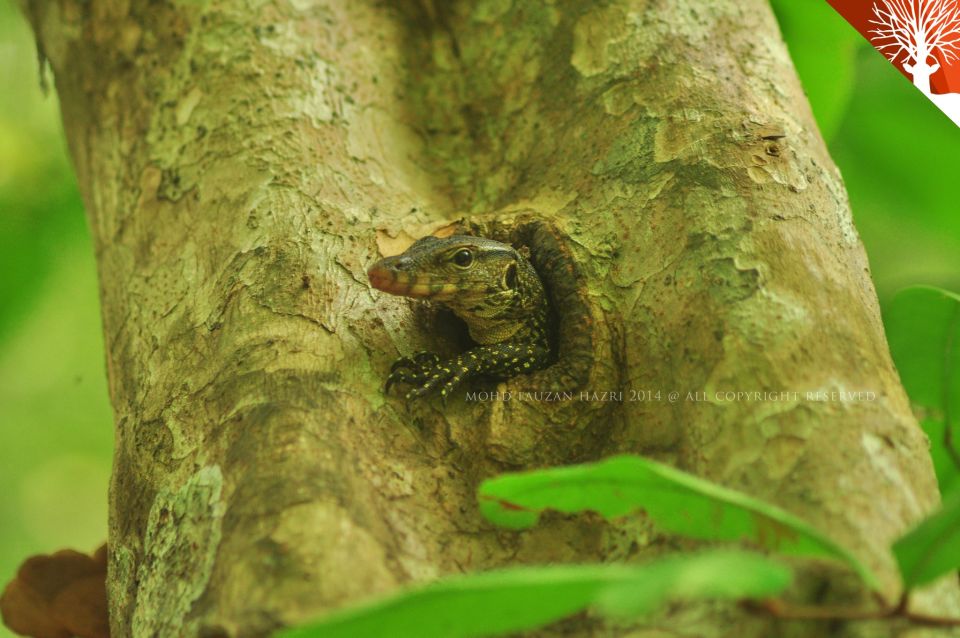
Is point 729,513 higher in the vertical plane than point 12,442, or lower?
lower

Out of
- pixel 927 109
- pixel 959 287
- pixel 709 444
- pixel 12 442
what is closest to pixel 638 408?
pixel 709 444

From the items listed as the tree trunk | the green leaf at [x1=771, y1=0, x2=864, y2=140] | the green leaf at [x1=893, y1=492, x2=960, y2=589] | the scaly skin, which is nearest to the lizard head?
the scaly skin

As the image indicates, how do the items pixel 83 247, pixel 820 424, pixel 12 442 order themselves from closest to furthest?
pixel 820 424 → pixel 83 247 → pixel 12 442

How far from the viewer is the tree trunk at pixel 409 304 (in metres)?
1.71

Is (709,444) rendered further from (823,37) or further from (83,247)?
(83,247)

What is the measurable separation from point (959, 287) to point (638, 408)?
189 cm

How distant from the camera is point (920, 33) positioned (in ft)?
8.65

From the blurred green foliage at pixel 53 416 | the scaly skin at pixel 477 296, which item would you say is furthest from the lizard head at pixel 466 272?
the blurred green foliage at pixel 53 416

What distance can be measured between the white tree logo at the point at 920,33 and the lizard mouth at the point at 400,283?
1.64 m

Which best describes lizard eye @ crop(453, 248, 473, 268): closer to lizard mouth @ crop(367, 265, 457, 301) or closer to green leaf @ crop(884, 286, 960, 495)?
lizard mouth @ crop(367, 265, 457, 301)

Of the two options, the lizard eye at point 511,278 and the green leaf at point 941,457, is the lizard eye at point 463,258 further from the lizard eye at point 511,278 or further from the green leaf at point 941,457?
the green leaf at point 941,457

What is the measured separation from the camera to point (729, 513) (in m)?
1.38

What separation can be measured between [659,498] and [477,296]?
3.96 ft

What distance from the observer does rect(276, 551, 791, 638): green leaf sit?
1026 mm
